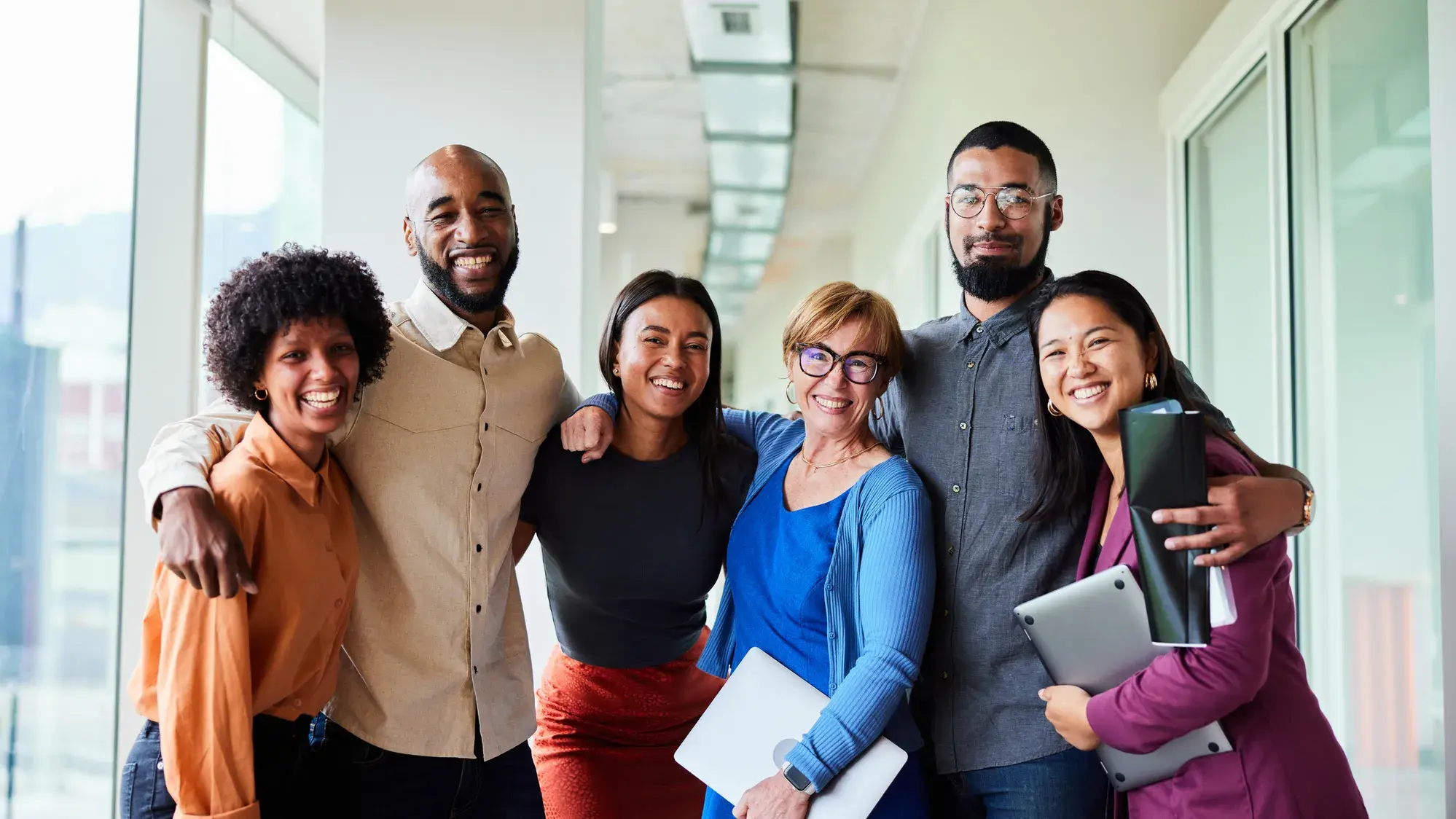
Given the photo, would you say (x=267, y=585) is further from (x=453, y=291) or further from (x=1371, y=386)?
(x=1371, y=386)

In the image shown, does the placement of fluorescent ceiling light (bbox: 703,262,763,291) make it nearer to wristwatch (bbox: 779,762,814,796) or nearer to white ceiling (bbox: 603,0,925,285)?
white ceiling (bbox: 603,0,925,285)

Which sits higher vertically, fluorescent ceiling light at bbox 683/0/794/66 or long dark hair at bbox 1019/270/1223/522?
fluorescent ceiling light at bbox 683/0/794/66

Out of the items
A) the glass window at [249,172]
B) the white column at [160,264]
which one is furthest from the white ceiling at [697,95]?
the white column at [160,264]

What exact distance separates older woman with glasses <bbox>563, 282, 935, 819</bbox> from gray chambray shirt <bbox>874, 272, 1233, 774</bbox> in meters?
0.11

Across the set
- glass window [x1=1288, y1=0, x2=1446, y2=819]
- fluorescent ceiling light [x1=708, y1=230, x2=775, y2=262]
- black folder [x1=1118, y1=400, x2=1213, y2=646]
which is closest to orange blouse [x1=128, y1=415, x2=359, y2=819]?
black folder [x1=1118, y1=400, x2=1213, y2=646]

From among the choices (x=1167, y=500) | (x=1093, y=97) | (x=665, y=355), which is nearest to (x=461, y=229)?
(x=665, y=355)

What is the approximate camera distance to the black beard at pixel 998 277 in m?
2.03

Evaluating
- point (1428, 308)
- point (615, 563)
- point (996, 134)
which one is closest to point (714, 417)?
point (615, 563)

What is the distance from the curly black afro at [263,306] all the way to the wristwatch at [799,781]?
42.2 inches

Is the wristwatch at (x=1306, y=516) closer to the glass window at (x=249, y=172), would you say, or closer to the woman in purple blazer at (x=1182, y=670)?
the woman in purple blazer at (x=1182, y=670)

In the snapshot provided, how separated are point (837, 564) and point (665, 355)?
2.02ft

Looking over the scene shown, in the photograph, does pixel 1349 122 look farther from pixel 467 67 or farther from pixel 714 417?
pixel 467 67

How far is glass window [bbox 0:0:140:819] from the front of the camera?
2816 mm

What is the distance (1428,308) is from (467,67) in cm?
286
